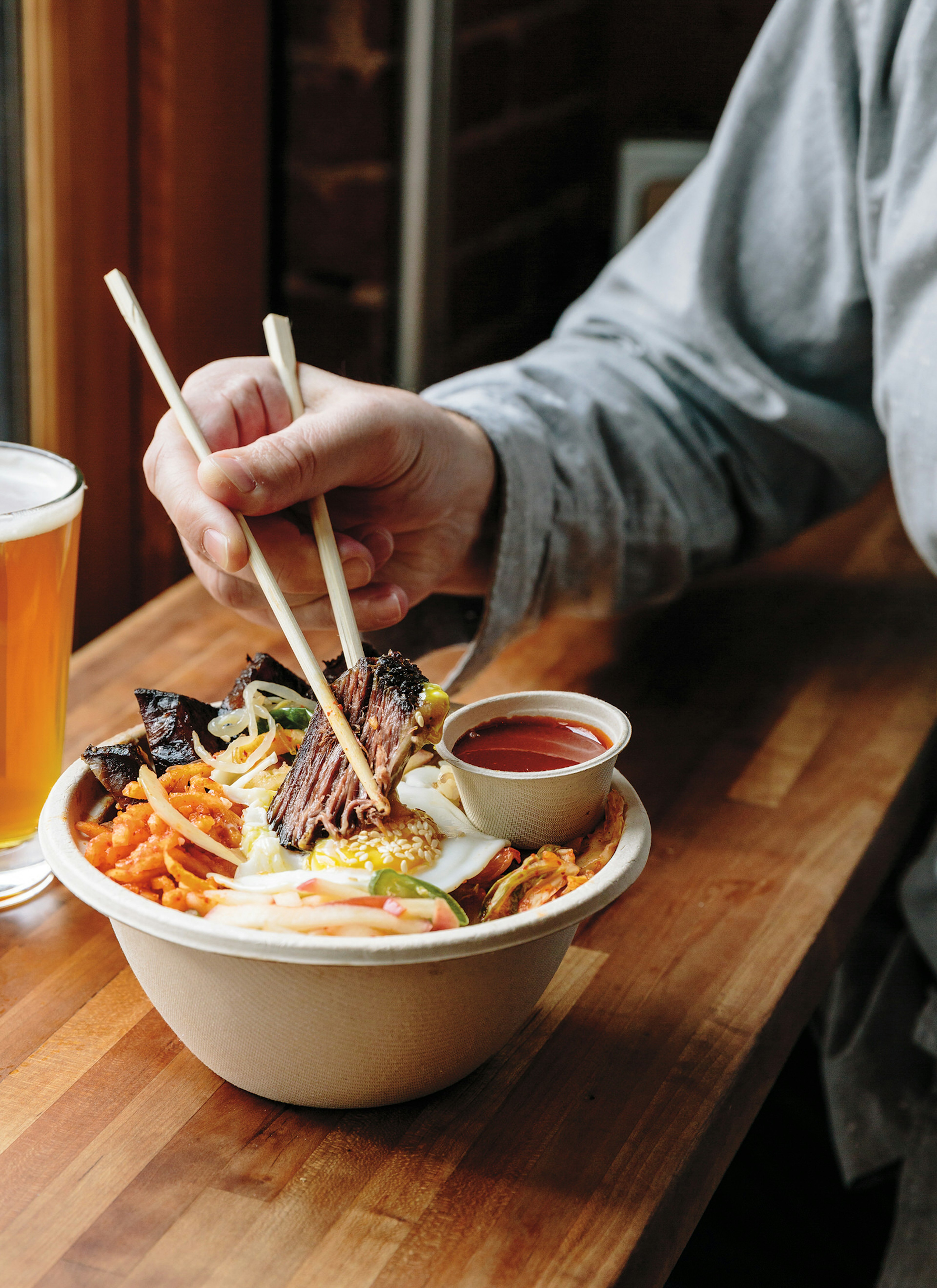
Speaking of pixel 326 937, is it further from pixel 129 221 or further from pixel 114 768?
pixel 129 221

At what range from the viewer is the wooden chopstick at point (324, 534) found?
87cm

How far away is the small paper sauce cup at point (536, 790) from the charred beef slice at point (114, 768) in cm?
20

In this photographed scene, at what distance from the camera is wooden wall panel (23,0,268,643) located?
5.22ft

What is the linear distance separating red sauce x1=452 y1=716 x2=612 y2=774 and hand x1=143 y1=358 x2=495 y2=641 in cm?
22

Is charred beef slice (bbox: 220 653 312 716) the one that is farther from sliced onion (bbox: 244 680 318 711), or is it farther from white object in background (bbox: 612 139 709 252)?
white object in background (bbox: 612 139 709 252)

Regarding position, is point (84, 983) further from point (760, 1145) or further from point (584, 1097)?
point (760, 1145)

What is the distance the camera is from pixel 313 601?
110 cm

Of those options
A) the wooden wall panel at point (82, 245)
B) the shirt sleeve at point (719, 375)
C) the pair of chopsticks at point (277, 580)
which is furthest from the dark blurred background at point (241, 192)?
the pair of chopsticks at point (277, 580)

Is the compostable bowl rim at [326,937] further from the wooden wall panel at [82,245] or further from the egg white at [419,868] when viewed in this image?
the wooden wall panel at [82,245]

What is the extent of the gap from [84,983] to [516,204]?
5.77 feet

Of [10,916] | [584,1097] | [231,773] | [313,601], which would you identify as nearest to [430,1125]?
[584,1097]

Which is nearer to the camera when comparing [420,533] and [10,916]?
[10,916]

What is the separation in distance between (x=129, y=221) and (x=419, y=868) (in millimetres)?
1314

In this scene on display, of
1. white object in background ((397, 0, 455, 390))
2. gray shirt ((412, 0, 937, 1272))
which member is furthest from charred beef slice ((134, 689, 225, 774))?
white object in background ((397, 0, 455, 390))
